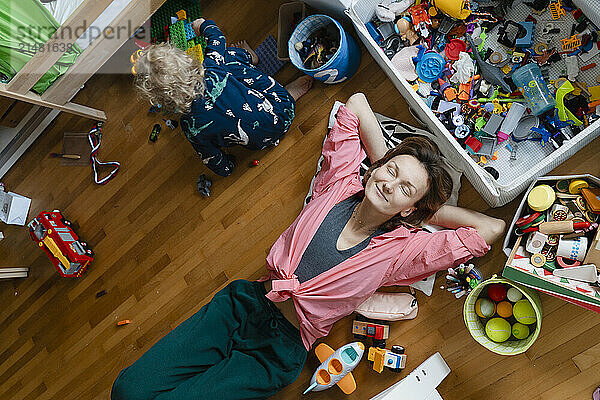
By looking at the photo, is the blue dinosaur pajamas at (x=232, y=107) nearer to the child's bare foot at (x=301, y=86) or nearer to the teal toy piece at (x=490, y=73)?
the child's bare foot at (x=301, y=86)

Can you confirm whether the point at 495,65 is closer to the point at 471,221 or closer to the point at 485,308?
the point at 471,221

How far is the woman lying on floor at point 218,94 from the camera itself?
1460 mm

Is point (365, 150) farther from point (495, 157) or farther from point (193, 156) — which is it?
point (193, 156)

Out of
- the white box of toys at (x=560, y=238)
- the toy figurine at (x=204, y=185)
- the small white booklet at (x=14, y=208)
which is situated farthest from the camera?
the small white booklet at (x=14, y=208)

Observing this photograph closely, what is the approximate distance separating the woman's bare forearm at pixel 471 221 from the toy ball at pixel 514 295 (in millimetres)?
156

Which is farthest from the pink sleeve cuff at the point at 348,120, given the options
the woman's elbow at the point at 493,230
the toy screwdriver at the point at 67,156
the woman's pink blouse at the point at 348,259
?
the toy screwdriver at the point at 67,156

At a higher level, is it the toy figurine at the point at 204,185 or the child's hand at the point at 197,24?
the child's hand at the point at 197,24

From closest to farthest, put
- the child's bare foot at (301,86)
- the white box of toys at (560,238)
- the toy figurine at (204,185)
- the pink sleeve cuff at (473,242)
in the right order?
the white box of toys at (560,238), the pink sleeve cuff at (473,242), the child's bare foot at (301,86), the toy figurine at (204,185)

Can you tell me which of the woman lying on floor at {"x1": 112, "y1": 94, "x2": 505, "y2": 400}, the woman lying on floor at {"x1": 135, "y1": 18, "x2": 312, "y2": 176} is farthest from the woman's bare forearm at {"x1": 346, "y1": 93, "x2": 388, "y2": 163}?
the woman lying on floor at {"x1": 135, "y1": 18, "x2": 312, "y2": 176}

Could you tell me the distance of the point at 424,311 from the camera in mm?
1730

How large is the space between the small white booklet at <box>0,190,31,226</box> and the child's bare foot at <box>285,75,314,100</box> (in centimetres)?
128

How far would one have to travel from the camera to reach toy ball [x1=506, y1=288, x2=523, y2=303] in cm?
154

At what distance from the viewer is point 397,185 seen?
1.41 meters

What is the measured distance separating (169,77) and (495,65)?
Result: 3.27 ft
